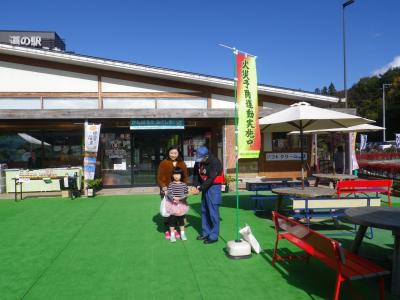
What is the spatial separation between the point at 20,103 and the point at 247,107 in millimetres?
11564

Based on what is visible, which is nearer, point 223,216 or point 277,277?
point 277,277

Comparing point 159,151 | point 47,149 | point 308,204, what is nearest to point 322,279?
point 308,204

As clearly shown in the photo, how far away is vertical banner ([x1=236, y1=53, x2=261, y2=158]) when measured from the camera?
5.57 meters

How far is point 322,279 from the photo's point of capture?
450 centimetres

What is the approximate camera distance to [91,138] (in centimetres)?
1208

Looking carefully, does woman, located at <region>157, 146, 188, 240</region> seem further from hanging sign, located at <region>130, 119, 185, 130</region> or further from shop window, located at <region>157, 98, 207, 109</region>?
shop window, located at <region>157, 98, 207, 109</region>

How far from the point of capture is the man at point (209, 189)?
5.95 meters

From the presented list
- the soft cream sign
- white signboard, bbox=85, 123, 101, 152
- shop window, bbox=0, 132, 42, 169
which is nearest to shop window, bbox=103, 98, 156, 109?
white signboard, bbox=85, 123, 101, 152

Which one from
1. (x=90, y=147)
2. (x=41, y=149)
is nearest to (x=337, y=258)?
(x=90, y=147)

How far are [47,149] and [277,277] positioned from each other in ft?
40.5

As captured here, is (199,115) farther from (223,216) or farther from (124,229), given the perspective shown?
(124,229)

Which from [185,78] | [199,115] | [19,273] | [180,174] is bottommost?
→ [19,273]

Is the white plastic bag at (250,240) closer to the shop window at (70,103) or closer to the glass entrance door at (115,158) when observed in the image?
the glass entrance door at (115,158)

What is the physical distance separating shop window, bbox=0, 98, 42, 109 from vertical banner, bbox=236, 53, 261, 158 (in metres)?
11.1
